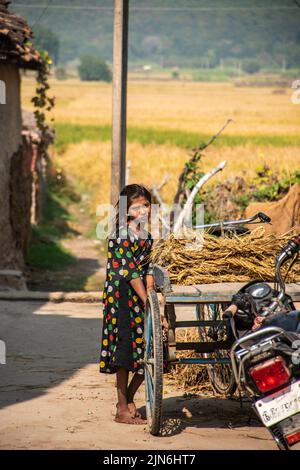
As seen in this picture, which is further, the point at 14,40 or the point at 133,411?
the point at 14,40

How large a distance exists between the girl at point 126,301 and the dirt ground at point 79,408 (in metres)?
0.31

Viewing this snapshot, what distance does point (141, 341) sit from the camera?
5.82m

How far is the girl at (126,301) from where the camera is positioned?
577cm

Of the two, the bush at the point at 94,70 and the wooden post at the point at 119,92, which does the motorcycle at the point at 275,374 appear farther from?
the bush at the point at 94,70

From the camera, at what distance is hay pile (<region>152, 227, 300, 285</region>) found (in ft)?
18.6

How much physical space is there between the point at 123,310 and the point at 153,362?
537 millimetres

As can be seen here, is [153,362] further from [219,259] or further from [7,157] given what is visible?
[7,157]

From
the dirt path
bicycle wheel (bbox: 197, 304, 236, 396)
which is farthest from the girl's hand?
the dirt path

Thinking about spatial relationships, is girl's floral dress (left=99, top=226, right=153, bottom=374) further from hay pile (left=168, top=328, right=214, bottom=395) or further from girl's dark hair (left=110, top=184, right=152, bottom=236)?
hay pile (left=168, top=328, right=214, bottom=395)

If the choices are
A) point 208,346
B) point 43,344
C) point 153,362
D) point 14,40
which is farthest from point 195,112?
point 153,362

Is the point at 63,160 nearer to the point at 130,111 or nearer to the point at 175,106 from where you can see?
the point at 130,111

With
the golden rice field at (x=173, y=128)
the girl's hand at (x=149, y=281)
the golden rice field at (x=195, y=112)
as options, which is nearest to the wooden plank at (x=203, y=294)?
the girl's hand at (x=149, y=281)

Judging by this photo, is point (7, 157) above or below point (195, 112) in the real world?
above

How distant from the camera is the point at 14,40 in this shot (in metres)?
12.0
